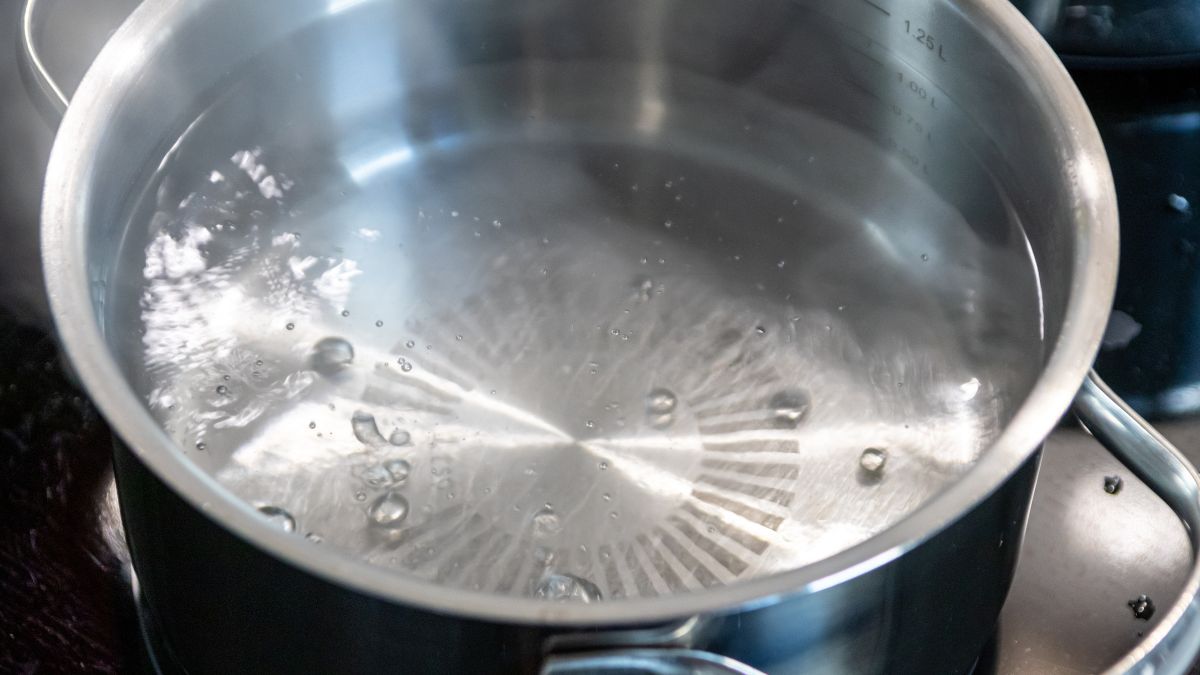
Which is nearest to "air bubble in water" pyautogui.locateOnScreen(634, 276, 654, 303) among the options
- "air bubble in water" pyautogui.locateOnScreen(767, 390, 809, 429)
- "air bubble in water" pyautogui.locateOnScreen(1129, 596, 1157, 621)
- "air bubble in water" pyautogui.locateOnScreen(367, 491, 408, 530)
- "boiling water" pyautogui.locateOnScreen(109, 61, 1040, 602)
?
"boiling water" pyautogui.locateOnScreen(109, 61, 1040, 602)

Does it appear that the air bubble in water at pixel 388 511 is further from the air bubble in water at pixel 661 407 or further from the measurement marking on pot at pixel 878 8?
the measurement marking on pot at pixel 878 8

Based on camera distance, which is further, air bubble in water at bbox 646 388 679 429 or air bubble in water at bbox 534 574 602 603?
air bubble in water at bbox 646 388 679 429

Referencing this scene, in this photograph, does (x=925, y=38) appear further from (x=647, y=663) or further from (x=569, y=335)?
(x=647, y=663)

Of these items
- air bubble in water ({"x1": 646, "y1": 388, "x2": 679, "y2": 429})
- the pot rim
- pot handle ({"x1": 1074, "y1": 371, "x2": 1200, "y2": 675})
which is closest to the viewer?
the pot rim

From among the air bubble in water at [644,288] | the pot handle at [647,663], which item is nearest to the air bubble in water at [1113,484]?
the air bubble in water at [644,288]

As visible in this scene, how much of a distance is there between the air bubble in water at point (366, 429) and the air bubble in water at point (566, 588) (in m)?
0.14

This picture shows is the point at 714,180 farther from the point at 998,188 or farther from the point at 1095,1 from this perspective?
the point at 1095,1

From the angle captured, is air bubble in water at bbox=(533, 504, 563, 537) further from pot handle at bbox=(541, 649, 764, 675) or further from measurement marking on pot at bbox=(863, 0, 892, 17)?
measurement marking on pot at bbox=(863, 0, 892, 17)

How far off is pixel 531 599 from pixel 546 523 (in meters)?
0.26

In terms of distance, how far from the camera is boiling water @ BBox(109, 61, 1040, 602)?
727 mm

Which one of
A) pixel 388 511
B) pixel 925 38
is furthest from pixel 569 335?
pixel 925 38

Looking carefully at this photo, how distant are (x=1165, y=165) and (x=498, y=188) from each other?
1.56ft

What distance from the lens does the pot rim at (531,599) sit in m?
0.46

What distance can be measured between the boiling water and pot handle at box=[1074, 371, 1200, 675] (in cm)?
11
